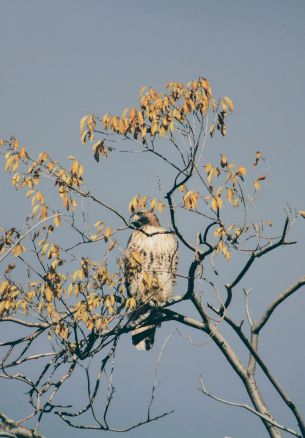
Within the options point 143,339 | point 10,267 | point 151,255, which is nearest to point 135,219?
point 151,255

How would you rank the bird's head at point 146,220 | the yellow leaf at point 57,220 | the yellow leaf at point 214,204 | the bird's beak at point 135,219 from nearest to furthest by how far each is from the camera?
the yellow leaf at point 214,204 < the yellow leaf at point 57,220 < the bird's beak at point 135,219 < the bird's head at point 146,220

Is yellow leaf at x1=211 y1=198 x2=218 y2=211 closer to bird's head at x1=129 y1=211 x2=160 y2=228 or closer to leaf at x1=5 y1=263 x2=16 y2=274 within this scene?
leaf at x1=5 y1=263 x2=16 y2=274

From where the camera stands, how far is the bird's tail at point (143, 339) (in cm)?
750

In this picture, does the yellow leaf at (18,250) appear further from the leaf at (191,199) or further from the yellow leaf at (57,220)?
the leaf at (191,199)

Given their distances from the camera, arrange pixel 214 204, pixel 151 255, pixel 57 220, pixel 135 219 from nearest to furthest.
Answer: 1. pixel 214 204
2. pixel 57 220
3. pixel 151 255
4. pixel 135 219

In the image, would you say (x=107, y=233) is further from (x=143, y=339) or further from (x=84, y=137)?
(x=143, y=339)

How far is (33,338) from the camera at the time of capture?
18.8 feet

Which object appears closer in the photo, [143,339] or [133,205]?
[133,205]

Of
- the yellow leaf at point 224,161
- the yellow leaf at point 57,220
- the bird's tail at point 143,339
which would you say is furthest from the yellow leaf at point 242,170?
the bird's tail at point 143,339

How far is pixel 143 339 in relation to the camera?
7.52 m

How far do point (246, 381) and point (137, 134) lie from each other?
245 cm

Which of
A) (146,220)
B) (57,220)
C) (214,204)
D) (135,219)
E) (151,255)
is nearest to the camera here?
(214,204)

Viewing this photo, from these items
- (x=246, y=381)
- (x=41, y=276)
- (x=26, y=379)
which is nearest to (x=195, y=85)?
(x=41, y=276)

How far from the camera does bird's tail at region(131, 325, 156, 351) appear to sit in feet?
24.6
